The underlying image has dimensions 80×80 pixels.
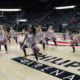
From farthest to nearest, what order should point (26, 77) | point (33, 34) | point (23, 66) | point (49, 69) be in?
point (33, 34)
point (23, 66)
point (49, 69)
point (26, 77)

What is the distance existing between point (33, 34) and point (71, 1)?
2321 centimetres

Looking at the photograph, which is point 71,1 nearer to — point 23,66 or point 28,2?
point 28,2

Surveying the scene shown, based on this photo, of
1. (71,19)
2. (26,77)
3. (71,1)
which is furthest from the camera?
A: (71,1)

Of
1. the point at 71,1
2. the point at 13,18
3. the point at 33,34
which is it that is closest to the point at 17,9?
the point at 13,18

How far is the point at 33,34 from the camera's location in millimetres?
8195

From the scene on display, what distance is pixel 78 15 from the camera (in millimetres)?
27703

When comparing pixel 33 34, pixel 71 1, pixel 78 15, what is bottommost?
pixel 33 34

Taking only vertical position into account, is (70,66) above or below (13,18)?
below

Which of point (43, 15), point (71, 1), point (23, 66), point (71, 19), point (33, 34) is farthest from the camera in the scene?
point (43, 15)

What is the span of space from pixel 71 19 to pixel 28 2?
352 inches

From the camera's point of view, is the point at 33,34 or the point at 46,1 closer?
the point at 33,34

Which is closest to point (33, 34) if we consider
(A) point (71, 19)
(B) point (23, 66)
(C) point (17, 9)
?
(B) point (23, 66)

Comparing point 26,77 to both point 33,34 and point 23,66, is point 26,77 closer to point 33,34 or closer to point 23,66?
point 23,66

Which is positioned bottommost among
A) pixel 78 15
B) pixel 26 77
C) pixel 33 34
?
pixel 26 77
